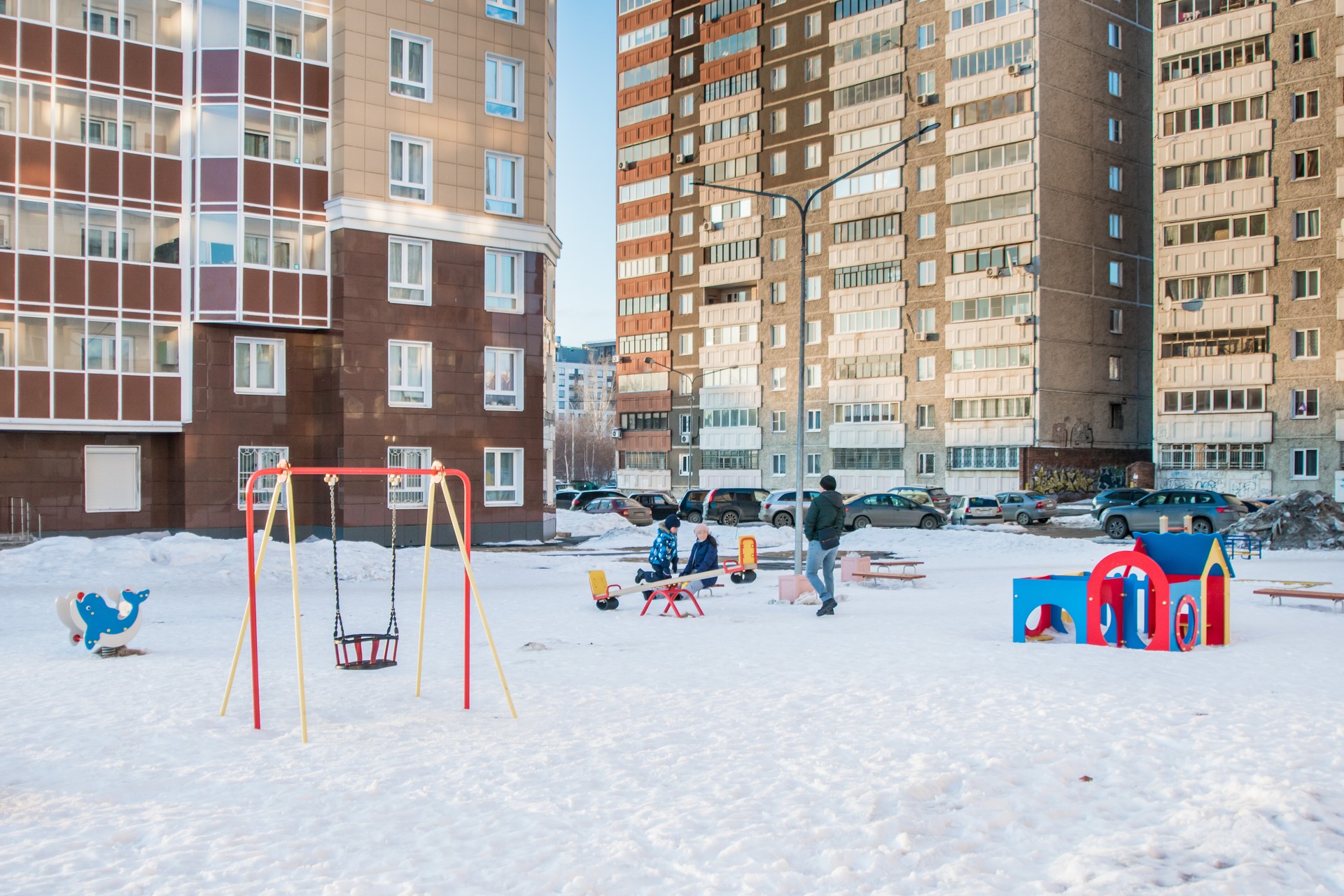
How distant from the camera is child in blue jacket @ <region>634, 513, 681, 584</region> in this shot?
17609mm

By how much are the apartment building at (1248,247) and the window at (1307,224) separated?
69 millimetres

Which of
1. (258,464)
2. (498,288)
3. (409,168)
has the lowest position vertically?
(258,464)

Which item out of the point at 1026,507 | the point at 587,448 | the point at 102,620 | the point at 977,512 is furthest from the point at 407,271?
the point at 587,448

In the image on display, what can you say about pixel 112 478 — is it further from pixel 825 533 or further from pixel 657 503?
pixel 657 503

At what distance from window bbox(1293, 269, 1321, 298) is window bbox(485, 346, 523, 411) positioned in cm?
3937

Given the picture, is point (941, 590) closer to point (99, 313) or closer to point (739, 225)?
point (99, 313)

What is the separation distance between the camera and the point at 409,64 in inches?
1250

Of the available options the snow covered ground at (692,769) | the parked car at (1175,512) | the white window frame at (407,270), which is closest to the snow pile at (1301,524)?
the parked car at (1175,512)

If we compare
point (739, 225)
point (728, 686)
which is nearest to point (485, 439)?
point (728, 686)

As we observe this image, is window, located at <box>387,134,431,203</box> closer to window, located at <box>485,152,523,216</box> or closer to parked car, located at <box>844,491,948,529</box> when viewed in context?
window, located at <box>485,152,523,216</box>

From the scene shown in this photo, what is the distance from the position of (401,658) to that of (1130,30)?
213ft

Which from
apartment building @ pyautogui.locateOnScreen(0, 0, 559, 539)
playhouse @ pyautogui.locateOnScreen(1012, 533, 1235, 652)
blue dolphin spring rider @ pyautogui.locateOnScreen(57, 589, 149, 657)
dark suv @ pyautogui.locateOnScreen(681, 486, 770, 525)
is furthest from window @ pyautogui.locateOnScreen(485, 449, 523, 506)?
playhouse @ pyautogui.locateOnScreen(1012, 533, 1235, 652)

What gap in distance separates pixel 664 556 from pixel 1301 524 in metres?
19.9

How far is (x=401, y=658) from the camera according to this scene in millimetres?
12133
